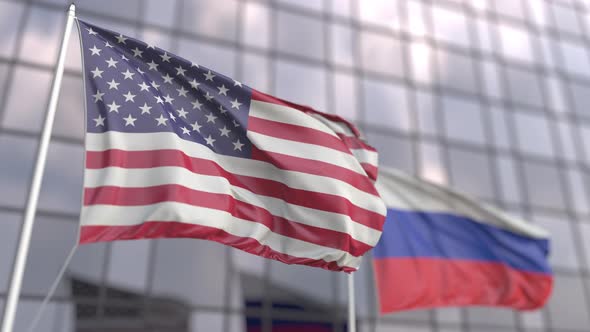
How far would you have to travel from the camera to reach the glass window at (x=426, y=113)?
2019 centimetres

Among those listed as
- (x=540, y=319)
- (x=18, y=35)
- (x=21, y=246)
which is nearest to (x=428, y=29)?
(x=540, y=319)

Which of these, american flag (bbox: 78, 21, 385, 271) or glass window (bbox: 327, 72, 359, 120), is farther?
glass window (bbox: 327, 72, 359, 120)

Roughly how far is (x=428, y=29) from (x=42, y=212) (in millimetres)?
14869

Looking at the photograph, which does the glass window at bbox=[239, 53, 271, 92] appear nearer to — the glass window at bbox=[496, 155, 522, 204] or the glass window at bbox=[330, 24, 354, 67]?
the glass window at bbox=[330, 24, 354, 67]

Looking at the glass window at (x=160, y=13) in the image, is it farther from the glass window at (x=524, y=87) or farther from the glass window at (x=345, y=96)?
the glass window at (x=524, y=87)

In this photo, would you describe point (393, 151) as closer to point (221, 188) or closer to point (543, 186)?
point (543, 186)

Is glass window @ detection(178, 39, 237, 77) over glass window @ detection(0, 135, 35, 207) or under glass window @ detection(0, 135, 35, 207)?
over

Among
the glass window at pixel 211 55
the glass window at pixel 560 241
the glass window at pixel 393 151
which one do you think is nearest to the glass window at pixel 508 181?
the glass window at pixel 560 241

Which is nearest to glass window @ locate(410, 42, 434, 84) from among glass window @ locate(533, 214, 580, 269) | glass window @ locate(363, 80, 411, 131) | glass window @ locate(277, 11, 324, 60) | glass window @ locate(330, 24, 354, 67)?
glass window @ locate(363, 80, 411, 131)

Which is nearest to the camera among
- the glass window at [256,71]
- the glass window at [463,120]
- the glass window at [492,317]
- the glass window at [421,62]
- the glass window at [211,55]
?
the glass window at [211,55]

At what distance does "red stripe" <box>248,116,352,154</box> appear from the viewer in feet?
28.5

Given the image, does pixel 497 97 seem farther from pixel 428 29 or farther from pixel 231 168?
pixel 231 168

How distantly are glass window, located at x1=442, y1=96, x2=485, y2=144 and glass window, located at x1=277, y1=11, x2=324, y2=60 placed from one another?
5005 millimetres

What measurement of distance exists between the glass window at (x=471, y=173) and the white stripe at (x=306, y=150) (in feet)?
36.8
